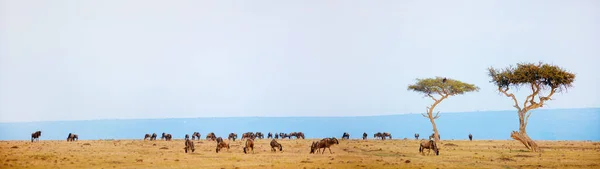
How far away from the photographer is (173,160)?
119ft

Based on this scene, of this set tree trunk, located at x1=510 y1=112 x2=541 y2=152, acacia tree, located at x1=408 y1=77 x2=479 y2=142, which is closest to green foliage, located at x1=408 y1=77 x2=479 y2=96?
acacia tree, located at x1=408 y1=77 x2=479 y2=142

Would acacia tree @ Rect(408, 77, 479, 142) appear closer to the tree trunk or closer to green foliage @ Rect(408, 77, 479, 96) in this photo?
green foliage @ Rect(408, 77, 479, 96)

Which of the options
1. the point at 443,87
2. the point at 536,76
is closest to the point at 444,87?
the point at 443,87

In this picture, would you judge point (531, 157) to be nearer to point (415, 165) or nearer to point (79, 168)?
point (415, 165)

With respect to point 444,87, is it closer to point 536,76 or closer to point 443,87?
point 443,87

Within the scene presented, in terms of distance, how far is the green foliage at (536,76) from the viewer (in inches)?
2051

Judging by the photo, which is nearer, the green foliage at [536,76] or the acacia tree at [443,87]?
the green foliage at [536,76]

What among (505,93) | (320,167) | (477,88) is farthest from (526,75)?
(320,167)

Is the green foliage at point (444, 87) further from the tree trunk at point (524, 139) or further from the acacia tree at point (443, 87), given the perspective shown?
the tree trunk at point (524, 139)

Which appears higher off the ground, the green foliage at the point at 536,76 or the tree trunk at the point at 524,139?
the green foliage at the point at 536,76

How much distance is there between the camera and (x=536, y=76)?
53.2 meters

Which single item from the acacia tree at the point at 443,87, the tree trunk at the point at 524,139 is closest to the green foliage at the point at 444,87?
the acacia tree at the point at 443,87

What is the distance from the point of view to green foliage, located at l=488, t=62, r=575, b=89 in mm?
52094

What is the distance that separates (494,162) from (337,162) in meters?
10.6
